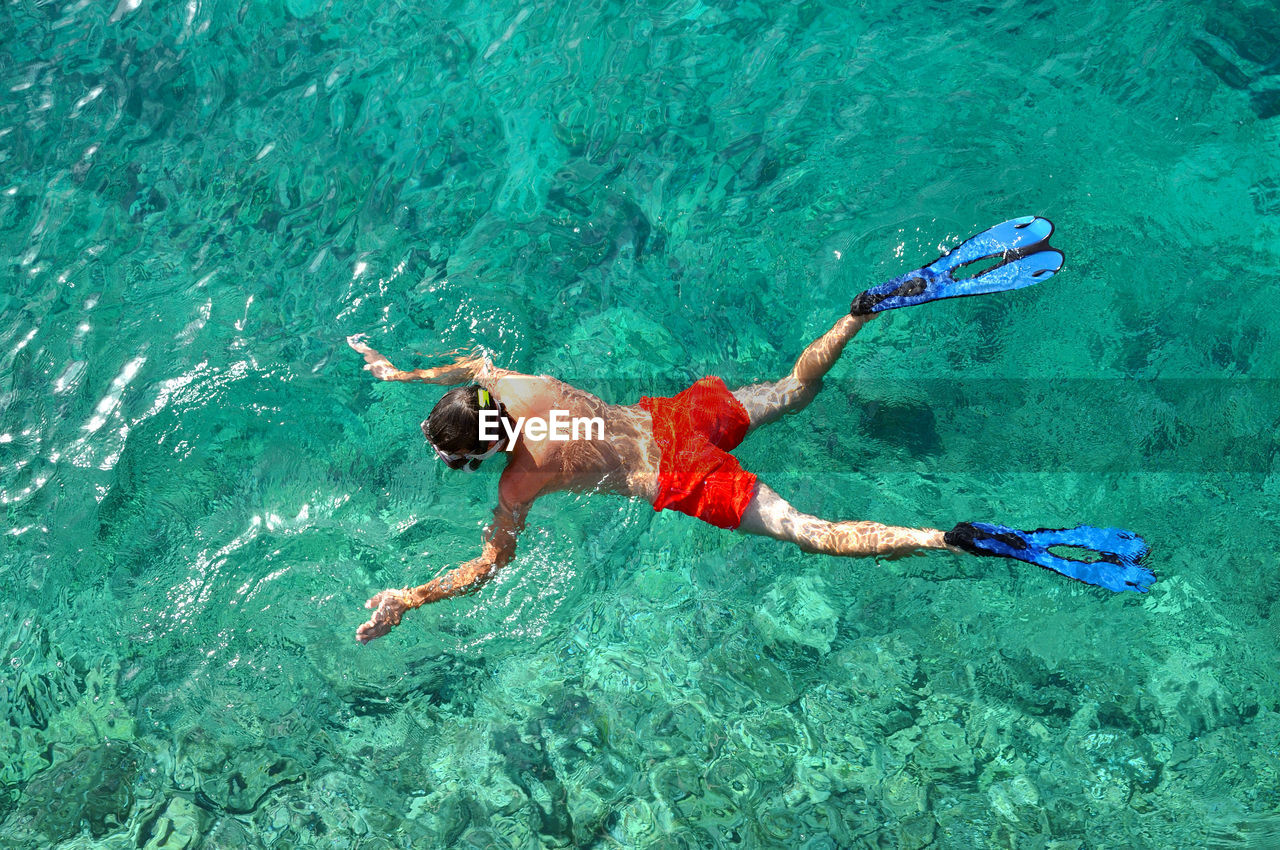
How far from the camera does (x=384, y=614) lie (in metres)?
4.16

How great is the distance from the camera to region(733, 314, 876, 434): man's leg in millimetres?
4875

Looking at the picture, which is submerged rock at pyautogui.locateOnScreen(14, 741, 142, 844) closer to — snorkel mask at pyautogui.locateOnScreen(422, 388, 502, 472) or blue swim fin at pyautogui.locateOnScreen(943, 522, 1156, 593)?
snorkel mask at pyautogui.locateOnScreen(422, 388, 502, 472)

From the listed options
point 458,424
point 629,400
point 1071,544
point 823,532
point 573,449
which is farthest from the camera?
point 629,400

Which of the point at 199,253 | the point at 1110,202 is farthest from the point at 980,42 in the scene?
the point at 199,253

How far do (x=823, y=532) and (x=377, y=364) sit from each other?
8.32 ft

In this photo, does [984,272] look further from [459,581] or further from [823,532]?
[459,581]

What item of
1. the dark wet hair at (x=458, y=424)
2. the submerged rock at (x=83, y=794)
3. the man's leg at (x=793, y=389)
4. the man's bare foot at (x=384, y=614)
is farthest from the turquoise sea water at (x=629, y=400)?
the dark wet hair at (x=458, y=424)

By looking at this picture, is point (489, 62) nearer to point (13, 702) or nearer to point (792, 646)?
point (792, 646)

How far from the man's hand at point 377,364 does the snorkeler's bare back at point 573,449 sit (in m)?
0.55

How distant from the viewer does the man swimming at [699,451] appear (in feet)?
12.8

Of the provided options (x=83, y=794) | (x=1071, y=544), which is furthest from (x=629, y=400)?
(x=83, y=794)

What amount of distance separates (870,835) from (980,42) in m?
4.90

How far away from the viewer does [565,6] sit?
6426 millimetres

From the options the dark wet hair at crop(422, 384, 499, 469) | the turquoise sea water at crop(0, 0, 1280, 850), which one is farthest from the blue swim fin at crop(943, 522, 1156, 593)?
the dark wet hair at crop(422, 384, 499, 469)
